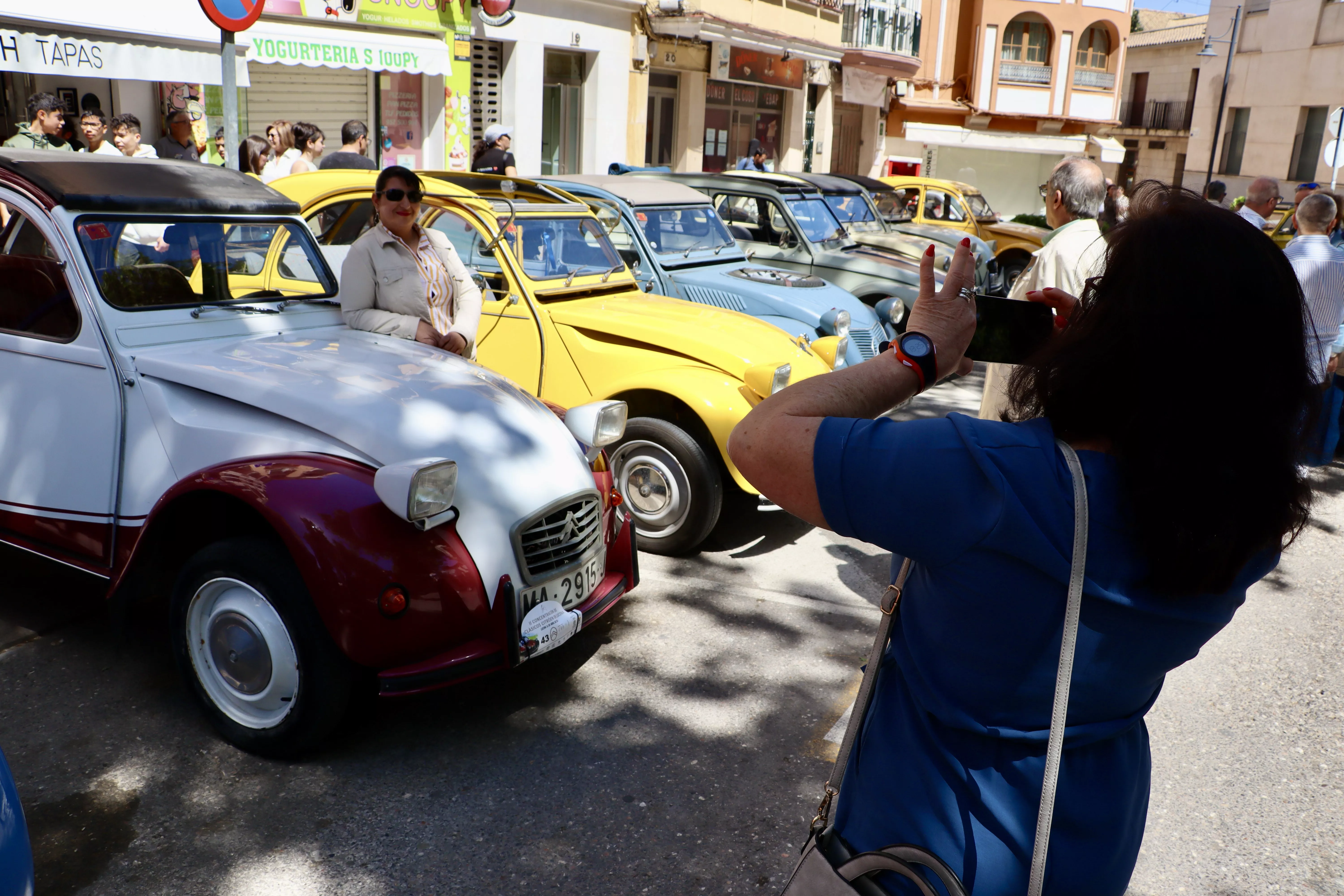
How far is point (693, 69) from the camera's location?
2119cm

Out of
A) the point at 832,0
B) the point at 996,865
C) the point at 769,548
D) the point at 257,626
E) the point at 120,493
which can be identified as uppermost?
the point at 832,0

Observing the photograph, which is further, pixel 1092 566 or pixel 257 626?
pixel 257 626

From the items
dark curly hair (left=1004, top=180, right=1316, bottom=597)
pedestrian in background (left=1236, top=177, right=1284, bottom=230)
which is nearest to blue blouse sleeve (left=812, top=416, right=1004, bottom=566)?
dark curly hair (left=1004, top=180, right=1316, bottom=597)

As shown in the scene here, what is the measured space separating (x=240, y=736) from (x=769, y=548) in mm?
3119

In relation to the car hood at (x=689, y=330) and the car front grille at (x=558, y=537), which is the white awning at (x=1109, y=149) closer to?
Result: the car hood at (x=689, y=330)

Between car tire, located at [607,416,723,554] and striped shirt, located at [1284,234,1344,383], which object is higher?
striped shirt, located at [1284,234,1344,383]

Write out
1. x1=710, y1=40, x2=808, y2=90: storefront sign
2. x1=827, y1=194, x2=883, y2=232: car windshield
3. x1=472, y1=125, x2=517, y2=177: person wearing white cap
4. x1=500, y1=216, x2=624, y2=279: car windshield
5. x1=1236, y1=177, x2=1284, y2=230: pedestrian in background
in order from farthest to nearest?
1. x1=710, y1=40, x2=808, y2=90: storefront sign
2. x1=827, y1=194, x2=883, y2=232: car windshield
3. x1=472, y1=125, x2=517, y2=177: person wearing white cap
4. x1=1236, y1=177, x2=1284, y2=230: pedestrian in background
5. x1=500, y1=216, x2=624, y2=279: car windshield

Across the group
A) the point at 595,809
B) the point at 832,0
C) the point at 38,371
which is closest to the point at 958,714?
the point at 595,809

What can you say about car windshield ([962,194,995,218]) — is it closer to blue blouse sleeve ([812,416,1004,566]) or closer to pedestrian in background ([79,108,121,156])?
pedestrian in background ([79,108,121,156])

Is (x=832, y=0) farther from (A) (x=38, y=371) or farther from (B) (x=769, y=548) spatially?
(A) (x=38, y=371)

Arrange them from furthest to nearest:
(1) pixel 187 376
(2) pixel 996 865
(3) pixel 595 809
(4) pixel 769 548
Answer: (4) pixel 769 548 < (1) pixel 187 376 < (3) pixel 595 809 < (2) pixel 996 865

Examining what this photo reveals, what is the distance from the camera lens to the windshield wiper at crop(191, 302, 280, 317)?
4.14 m

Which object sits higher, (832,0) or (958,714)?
(832,0)

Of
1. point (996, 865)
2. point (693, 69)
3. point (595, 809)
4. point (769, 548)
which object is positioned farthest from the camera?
point (693, 69)
